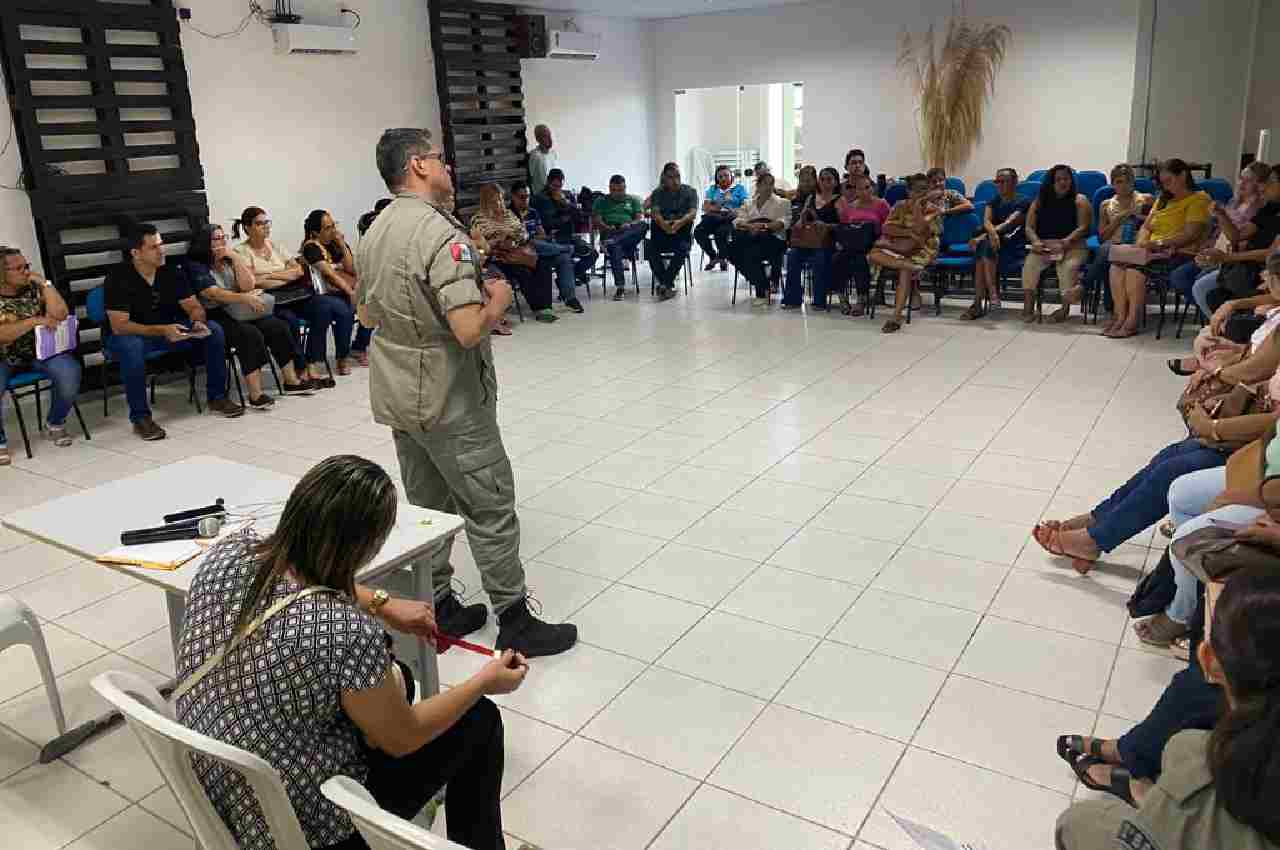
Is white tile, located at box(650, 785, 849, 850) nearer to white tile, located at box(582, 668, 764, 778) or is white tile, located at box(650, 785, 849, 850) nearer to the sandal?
white tile, located at box(582, 668, 764, 778)

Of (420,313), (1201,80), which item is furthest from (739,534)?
(1201,80)

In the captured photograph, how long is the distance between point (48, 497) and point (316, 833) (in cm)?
366

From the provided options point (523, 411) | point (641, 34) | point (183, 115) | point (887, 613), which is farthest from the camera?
point (641, 34)

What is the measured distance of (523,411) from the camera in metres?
5.49

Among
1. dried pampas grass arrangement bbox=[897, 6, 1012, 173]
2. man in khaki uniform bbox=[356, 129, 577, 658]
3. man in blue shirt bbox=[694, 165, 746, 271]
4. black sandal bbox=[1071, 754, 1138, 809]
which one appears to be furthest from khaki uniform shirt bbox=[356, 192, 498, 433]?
dried pampas grass arrangement bbox=[897, 6, 1012, 173]

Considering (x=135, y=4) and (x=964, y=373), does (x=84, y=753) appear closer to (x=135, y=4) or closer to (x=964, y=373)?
(x=964, y=373)

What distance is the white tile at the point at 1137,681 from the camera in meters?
2.52

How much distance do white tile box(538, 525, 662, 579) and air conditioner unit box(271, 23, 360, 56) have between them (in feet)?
17.2

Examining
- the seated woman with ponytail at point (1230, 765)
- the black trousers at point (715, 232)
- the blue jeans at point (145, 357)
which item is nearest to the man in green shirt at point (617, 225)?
the black trousers at point (715, 232)

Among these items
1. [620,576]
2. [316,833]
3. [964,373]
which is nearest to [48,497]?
[620,576]

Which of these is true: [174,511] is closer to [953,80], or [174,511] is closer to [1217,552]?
[1217,552]

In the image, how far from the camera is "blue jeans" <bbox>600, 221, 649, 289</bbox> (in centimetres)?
909

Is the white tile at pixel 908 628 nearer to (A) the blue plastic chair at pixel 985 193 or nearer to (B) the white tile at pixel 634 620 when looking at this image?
(B) the white tile at pixel 634 620

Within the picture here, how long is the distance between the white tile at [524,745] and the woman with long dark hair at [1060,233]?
5.84 meters
